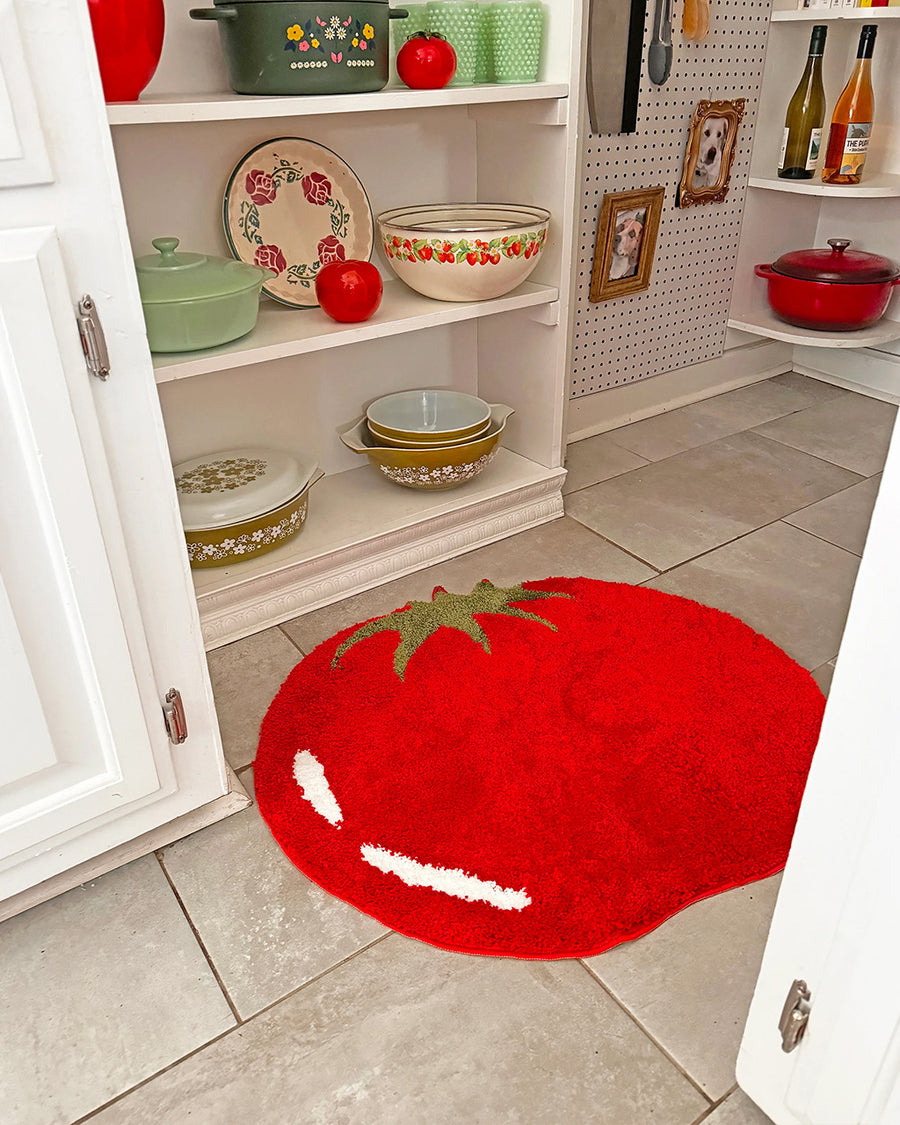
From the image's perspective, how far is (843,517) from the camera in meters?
2.12

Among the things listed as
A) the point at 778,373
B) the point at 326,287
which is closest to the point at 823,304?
the point at 778,373

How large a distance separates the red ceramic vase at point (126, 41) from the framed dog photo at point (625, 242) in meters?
1.26

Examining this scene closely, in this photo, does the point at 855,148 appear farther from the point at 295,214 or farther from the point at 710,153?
the point at 295,214

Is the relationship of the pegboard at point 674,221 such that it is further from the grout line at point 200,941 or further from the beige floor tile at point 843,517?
the grout line at point 200,941

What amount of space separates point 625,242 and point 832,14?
0.74 metres

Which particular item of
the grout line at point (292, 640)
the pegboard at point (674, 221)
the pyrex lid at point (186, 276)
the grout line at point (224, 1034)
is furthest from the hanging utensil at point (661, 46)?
the grout line at point (224, 1034)

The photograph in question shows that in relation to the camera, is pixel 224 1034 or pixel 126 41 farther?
pixel 126 41

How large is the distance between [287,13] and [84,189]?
2.18 ft

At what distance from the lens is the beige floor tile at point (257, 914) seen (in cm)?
112

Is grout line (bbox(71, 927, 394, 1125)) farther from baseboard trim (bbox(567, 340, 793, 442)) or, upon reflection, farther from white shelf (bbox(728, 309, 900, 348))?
white shelf (bbox(728, 309, 900, 348))

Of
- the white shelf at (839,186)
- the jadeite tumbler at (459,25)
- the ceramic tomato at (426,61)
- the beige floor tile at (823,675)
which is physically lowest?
the beige floor tile at (823,675)

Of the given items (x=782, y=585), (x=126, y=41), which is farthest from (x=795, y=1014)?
(x=126, y=41)

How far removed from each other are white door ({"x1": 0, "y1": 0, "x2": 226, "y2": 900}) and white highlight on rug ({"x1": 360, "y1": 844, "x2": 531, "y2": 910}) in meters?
0.27

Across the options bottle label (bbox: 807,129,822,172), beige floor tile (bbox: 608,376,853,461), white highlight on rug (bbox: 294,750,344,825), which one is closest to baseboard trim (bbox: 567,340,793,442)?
beige floor tile (bbox: 608,376,853,461)
